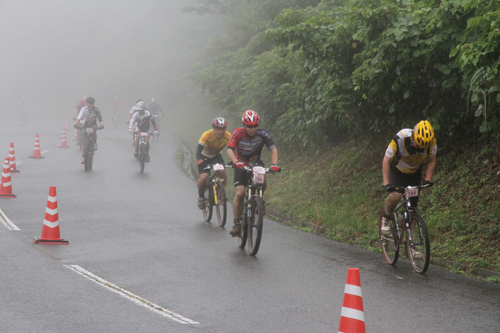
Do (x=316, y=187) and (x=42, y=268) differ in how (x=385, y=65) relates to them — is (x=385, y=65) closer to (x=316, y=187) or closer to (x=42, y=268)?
(x=316, y=187)

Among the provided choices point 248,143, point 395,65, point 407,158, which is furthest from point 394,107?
point 407,158

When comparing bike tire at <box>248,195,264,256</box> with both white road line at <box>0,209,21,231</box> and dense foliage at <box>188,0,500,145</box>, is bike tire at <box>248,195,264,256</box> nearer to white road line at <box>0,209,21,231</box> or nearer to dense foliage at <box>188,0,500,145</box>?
dense foliage at <box>188,0,500,145</box>

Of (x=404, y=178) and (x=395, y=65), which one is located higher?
(x=395, y=65)

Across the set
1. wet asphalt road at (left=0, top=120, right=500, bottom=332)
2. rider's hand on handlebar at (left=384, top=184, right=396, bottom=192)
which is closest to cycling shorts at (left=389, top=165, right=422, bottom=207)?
rider's hand on handlebar at (left=384, top=184, right=396, bottom=192)

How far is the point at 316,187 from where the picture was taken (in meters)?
14.0

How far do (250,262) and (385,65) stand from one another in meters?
4.04

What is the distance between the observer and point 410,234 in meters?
8.18

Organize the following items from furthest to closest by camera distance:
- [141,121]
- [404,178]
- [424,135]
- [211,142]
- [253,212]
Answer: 1. [141,121]
2. [211,142]
3. [253,212]
4. [404,178]
5. [424,135]

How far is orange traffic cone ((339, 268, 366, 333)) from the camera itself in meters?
4.73

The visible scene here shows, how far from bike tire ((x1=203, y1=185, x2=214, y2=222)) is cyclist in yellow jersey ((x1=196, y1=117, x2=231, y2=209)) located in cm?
8

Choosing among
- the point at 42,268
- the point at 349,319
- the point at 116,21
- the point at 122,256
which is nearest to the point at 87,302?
the point at 42,268

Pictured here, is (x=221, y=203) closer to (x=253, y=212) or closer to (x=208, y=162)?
(x=208, y=162)

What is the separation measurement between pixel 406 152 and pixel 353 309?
3.80 m

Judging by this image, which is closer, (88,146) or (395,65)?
(395,65)
